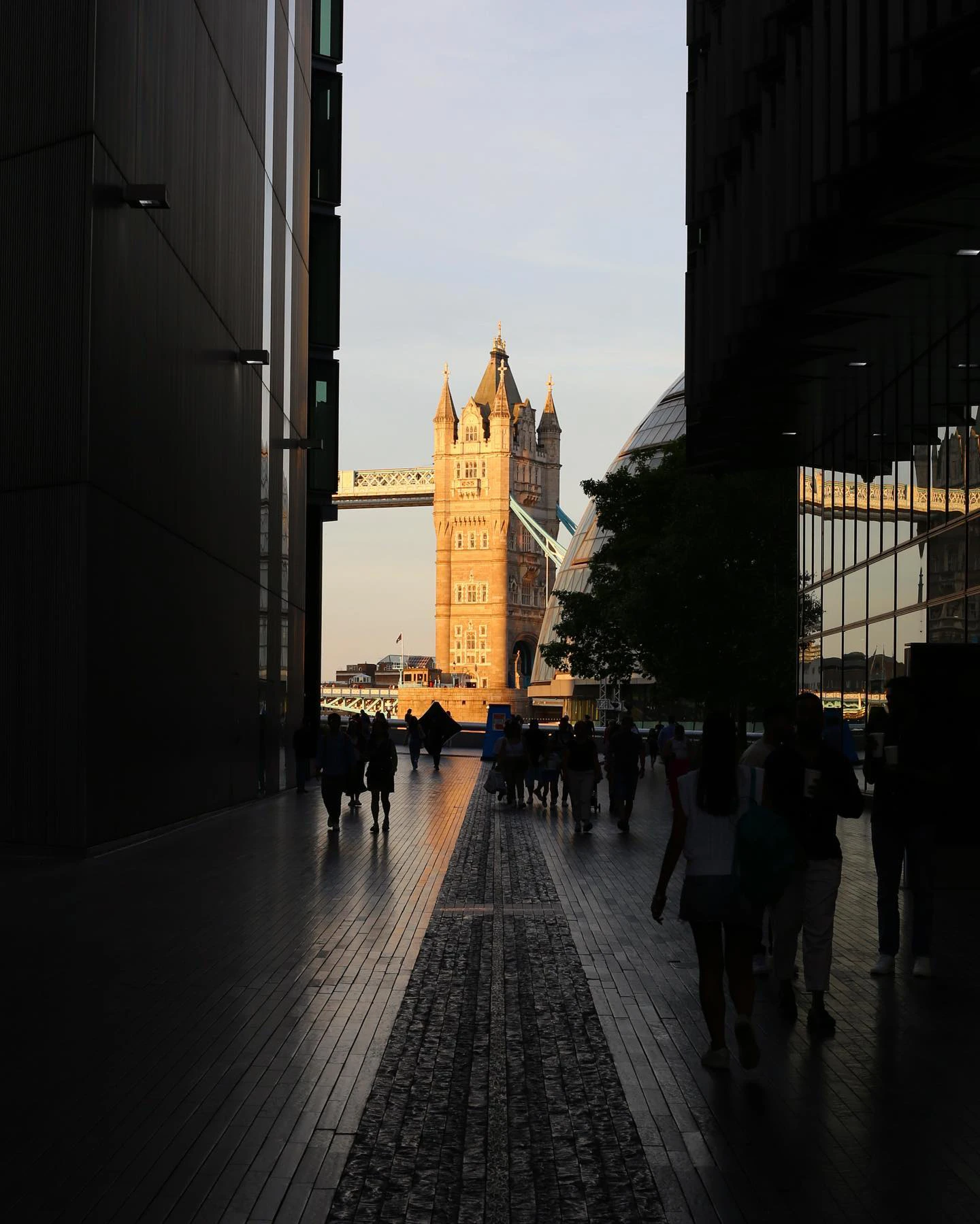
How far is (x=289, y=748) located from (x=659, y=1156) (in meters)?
29.3

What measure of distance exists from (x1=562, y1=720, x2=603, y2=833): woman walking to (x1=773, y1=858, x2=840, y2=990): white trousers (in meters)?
13.5

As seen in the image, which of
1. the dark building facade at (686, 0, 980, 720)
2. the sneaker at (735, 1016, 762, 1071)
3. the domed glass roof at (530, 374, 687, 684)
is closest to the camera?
the sneaker at (735, 1016, 762, 1071)

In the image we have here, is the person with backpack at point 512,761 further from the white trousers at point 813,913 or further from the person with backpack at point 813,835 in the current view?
the person with backpack at point 813,835

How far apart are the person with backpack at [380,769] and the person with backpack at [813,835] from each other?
13.3 meters

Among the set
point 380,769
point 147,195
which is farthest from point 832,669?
point 147,195

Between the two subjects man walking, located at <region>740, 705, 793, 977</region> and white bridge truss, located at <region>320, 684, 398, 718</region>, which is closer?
man walking, located at <region>740, 705, 793, 977</region>

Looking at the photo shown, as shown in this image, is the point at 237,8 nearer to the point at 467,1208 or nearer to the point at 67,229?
the point at 67,229

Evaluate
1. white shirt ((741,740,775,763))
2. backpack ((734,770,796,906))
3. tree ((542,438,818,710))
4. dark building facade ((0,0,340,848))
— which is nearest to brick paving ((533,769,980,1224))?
backpack ((734,770,796,906))

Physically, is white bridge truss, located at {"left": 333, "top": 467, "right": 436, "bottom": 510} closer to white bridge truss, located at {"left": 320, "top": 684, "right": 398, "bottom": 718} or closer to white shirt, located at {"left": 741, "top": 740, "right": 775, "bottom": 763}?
white bridge truss, located at {"left": 320, "top": 684, "right": 398, "bottom": 718}

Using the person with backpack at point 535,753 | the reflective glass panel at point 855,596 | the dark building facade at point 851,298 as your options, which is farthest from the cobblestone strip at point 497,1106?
the person with backpack at point 535,753

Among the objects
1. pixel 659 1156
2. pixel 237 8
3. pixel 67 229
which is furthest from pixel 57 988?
pixel 237 8

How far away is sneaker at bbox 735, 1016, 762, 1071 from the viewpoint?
7.10 metres

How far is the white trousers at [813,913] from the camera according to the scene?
8430 mm

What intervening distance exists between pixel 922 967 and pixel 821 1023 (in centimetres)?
202
